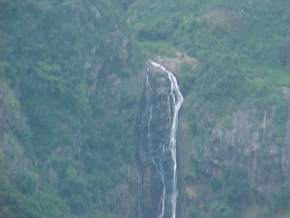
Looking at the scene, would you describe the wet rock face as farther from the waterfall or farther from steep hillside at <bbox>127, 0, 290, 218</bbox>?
steep hillside at <bbox>127, 0, 290, 218</bbox>

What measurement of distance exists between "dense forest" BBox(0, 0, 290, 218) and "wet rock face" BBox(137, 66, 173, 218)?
39cm

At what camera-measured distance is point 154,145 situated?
64.0m

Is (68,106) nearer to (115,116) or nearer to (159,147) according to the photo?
(115,116)

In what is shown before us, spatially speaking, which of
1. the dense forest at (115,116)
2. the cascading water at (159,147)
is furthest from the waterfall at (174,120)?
the dense forest at (115,116)

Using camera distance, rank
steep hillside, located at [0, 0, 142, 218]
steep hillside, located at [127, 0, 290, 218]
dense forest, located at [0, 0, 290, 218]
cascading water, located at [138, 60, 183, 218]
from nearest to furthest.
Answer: steep hillside, located at [0, 0, 142, 218] < dense forest, located at [0, 0, 290, 218] < steep hillside, located at [127, 0, 290, 218] < cascading water, located at [138, 60, 183, 218]

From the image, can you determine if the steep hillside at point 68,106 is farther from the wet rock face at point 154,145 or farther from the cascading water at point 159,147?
the cascading water at point 159,147

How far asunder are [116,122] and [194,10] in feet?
35.2

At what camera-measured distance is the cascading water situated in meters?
63.1

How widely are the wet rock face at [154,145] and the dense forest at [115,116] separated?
39 centimetres

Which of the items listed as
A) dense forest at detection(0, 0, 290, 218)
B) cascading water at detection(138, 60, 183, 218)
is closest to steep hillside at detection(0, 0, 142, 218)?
dense forest at detection(0, 0, 290, 218)

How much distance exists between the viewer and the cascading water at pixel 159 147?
63.1 meters

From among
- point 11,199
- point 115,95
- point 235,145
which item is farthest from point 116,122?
point 11,199

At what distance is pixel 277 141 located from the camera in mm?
61438

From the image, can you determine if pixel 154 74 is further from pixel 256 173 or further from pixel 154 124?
pixel 256 173
